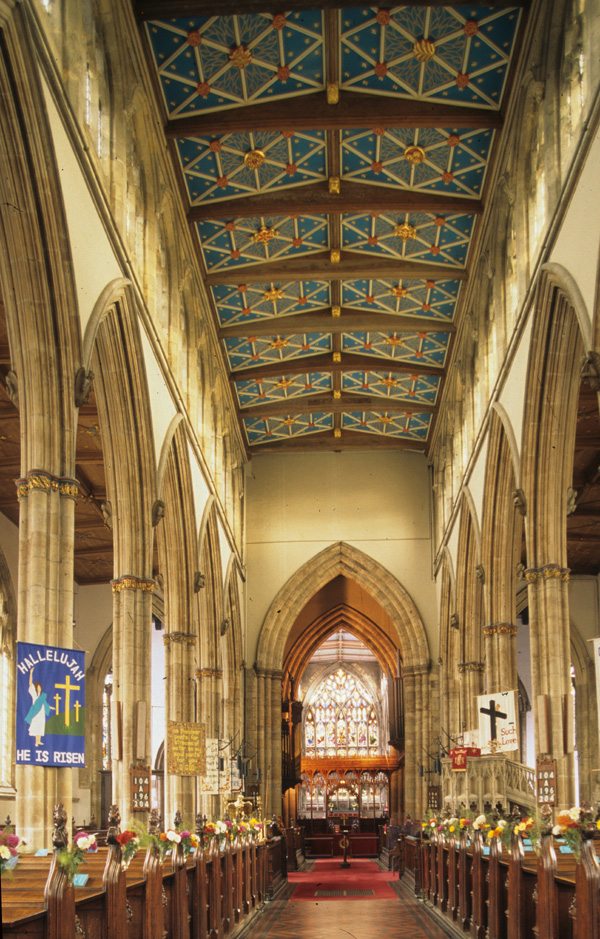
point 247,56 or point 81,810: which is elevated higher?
point 247,56

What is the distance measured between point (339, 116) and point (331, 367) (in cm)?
858

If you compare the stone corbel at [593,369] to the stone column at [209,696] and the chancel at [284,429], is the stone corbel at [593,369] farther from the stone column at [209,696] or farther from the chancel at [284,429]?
the stone column at [209,696]

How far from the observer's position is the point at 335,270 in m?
19.1

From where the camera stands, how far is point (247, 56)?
13859mm

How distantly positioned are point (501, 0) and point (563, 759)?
31.6 ft

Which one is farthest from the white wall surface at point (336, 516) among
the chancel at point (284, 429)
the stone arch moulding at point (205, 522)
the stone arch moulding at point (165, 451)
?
the stone arch moulding at point (165, 451)

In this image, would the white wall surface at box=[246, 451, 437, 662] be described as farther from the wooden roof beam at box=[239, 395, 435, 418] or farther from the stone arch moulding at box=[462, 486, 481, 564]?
the stone arch moulding at box=[462, 486, 481, 564]

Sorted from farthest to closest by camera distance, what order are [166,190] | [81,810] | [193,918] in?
[81,810] → [166,190] → [193,918]

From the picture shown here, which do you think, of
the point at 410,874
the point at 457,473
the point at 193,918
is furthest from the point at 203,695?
the point at 193,918

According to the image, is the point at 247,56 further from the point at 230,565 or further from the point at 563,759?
the point at 230,565

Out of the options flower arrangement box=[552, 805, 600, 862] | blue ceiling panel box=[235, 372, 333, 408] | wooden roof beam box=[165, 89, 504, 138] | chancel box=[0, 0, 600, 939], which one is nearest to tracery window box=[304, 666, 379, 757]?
chancel box=[0, 0, 600, 939]

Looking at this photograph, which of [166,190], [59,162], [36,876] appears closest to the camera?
[36,876]

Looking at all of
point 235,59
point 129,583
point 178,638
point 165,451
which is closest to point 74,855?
point 129,583

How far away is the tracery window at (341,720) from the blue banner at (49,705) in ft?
118
